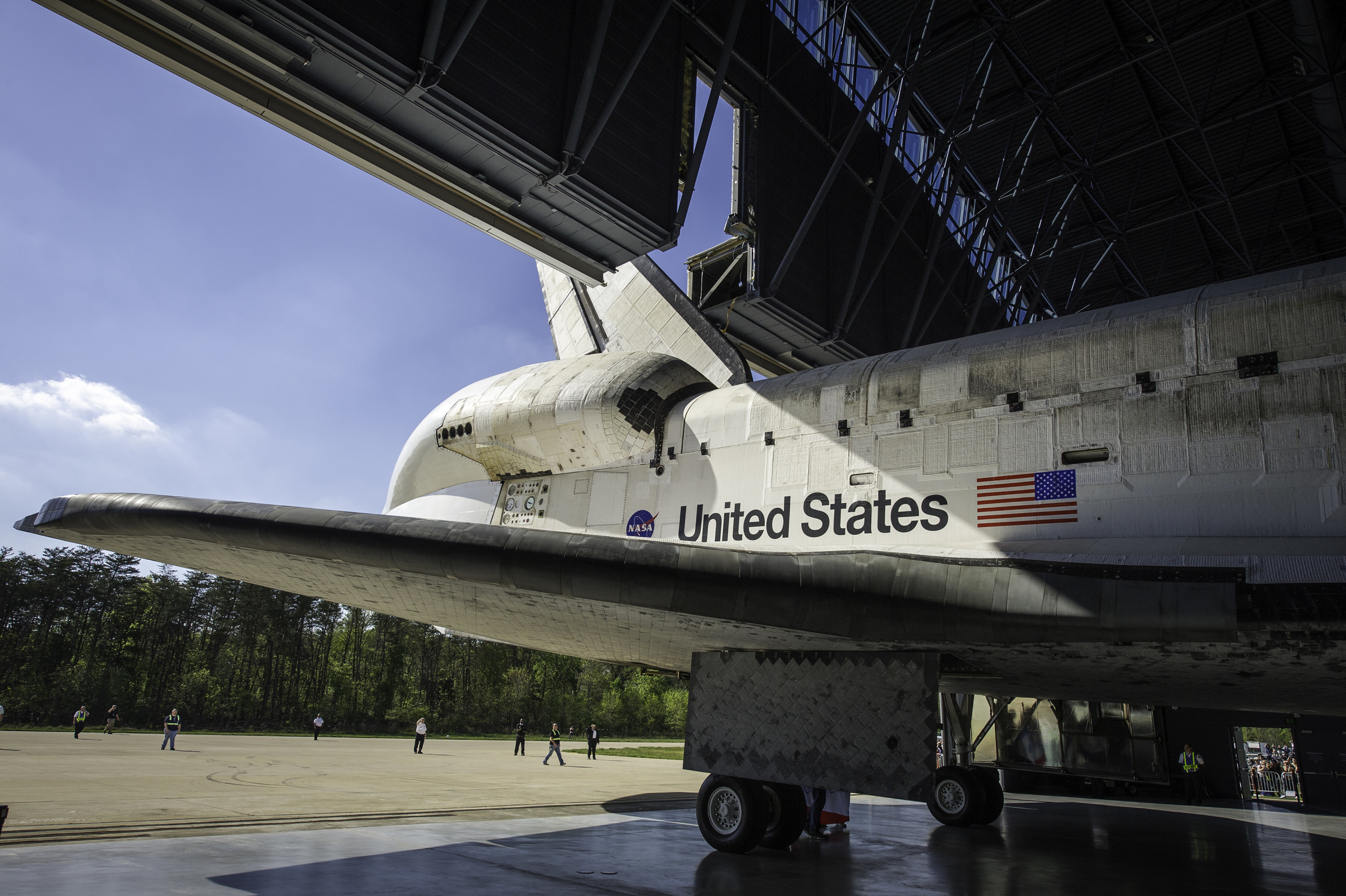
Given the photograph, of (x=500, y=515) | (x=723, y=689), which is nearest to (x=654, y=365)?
(x=500, y=515)

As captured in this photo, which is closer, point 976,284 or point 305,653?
point 976,284

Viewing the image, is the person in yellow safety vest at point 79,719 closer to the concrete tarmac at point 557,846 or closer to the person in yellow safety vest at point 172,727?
the person in yellow safety vest at point 172,727

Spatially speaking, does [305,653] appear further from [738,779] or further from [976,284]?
[738,779]

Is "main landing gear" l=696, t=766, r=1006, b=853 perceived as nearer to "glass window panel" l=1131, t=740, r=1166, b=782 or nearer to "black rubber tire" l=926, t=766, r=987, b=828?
"black rubber tire" l=926, t=766, r=987, b=828

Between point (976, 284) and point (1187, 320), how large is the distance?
18.6 metres

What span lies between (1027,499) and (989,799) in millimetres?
5079

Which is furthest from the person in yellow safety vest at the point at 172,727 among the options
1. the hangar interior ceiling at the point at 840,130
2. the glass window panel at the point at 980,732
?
the glass window panel at the point at 980,732

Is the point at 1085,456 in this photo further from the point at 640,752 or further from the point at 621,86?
the point at 640,752

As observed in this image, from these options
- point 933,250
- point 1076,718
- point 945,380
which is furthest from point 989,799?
point 933,250

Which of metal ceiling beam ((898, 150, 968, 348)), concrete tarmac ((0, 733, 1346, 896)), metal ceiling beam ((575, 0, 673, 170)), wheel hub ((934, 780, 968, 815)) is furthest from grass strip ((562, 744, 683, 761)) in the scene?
metal ceiling beam ((575, 0, 673, 170))

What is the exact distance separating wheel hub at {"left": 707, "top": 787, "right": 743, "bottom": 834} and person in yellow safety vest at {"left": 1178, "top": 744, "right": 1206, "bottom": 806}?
37.7ft

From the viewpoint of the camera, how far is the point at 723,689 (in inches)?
220

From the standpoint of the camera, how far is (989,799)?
833cm

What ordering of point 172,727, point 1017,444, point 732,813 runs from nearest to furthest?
1. point 1017,444
2. point 732,813
3. point 172,727
